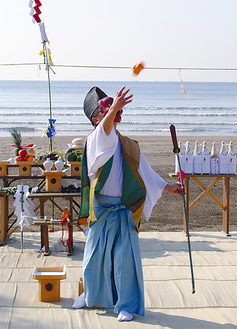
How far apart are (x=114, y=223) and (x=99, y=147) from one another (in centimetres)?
62

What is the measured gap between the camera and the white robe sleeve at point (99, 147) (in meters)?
2.89

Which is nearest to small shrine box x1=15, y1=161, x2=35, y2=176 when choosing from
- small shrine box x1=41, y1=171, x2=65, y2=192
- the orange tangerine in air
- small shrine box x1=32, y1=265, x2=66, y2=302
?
small shrine box x1=41, y1=171, x2=65, y2=192

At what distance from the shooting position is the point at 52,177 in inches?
190

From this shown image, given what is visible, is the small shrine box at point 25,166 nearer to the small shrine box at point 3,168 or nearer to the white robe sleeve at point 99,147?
the small shrine box at point 3,168

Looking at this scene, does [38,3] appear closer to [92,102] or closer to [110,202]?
[92,102]

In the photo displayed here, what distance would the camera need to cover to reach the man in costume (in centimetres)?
307

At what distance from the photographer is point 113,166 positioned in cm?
309

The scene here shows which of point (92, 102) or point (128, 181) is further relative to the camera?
point (92, 102)

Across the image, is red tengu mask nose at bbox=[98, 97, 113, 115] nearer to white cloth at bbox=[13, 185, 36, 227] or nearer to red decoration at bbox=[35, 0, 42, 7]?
white cloth at bbox=[13, 185, 36, 227]

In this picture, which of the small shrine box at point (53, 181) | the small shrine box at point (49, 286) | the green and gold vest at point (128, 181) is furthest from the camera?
the small shrine box at point (53, 181)

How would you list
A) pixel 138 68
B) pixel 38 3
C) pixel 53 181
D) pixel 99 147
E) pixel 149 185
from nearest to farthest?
pixel 99 147
pixel 138 68
pixel 149 185
pixel 53 181
pixel 38 3

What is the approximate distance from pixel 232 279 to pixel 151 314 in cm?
118

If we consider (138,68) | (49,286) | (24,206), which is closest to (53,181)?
(24,206)

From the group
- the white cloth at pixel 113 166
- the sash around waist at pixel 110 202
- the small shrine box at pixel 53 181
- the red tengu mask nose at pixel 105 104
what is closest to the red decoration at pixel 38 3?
the small shrine box at pixel 53 181
